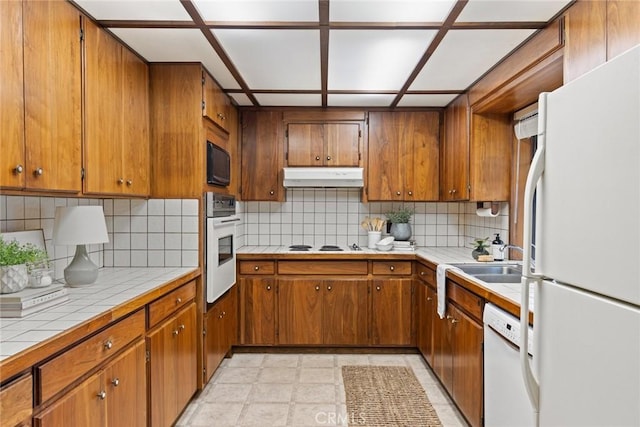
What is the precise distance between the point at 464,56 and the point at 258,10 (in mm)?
1263

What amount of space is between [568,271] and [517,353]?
74 centimetres

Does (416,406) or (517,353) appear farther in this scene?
(416,406)

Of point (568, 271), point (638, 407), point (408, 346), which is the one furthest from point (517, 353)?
point (408, 346)

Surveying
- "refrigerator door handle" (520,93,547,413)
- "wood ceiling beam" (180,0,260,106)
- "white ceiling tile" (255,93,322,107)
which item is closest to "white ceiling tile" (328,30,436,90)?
"white ceiling tile" (255,93,322,107)

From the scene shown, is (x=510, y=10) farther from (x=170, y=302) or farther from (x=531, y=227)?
(x=170, y=302)

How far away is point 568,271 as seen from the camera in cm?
98

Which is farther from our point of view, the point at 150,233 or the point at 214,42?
the point at 150,233

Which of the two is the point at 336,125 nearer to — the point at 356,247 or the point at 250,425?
the point at 356,247

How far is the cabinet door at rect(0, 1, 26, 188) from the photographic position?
1.34m

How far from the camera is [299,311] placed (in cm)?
334

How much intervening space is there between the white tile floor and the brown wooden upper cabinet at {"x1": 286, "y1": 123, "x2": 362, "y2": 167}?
5.76 ft

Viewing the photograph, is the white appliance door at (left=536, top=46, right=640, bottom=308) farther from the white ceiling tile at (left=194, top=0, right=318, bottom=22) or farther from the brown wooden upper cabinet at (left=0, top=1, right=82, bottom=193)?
the brown wooden upper cabinet at (left=0, top=1, right=82, bottom=193)

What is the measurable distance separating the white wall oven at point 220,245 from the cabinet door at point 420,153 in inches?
64.8

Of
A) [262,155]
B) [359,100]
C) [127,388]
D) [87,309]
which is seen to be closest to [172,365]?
[127,388]
